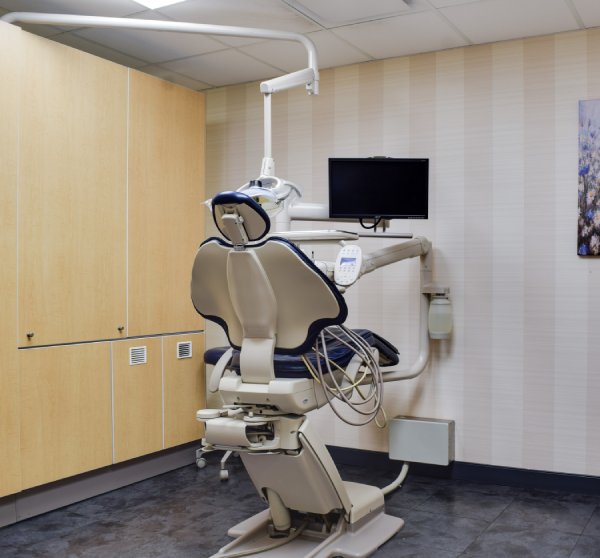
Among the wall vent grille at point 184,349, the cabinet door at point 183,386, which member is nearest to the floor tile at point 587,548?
the cabinet door at point 183,386

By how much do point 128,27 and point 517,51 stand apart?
8.12 ft

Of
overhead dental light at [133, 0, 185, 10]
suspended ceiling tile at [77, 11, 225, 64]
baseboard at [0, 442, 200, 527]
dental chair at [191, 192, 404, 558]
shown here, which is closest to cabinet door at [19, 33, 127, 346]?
Result: suspended ceiling tile at [77, 11, 225, 64]

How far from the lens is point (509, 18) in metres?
4.14

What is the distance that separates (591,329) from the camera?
427 centimetres

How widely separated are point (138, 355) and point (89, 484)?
0.86 m

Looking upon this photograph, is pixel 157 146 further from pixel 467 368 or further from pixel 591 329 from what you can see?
pixel 591 329

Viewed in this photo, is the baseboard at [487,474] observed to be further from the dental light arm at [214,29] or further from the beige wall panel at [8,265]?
the beige wall panel at [8,265]

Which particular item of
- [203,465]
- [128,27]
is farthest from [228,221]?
[203,465]

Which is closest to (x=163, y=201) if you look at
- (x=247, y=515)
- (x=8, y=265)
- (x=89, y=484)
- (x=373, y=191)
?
(x=8, y=265)

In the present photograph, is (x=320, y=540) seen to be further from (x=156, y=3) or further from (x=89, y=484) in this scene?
(x=156, y=3)

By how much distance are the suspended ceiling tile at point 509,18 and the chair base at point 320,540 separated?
292 centimetres

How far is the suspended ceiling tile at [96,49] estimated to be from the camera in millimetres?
4527

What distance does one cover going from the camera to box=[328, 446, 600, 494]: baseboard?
4305mm

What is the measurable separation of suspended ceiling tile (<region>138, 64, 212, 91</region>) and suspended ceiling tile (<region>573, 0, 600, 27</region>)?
2.88 meters
